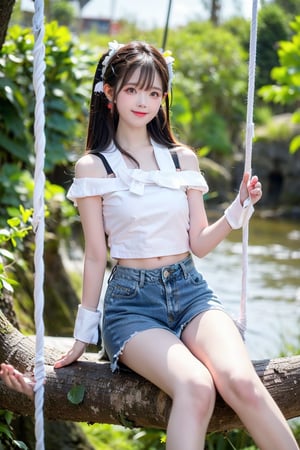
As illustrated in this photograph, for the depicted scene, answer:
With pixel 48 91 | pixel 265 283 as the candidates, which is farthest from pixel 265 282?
pixel 48 91

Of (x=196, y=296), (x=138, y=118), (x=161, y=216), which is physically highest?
(x=138, y=118)

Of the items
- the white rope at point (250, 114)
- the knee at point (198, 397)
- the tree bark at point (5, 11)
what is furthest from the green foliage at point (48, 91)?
the knee at point (198, 397)

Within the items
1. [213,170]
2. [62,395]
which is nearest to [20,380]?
[62,395]

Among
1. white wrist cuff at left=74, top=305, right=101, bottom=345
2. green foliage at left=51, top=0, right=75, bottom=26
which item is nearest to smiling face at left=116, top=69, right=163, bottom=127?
white wrist cuff at left=74, top=305, right=101, bottom=345

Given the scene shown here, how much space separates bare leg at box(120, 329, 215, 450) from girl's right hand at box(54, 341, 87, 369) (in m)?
0.13

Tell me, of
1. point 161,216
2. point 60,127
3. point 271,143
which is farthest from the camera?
point 271,143

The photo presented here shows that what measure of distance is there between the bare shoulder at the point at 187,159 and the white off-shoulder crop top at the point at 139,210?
0.10 meters

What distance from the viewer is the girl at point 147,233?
1937 mm

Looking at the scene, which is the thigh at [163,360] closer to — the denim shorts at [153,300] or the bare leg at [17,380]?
the denim shorts at [153,300]

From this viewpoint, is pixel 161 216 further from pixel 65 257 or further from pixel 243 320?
pixel 65 257

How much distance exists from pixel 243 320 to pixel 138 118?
605 mm

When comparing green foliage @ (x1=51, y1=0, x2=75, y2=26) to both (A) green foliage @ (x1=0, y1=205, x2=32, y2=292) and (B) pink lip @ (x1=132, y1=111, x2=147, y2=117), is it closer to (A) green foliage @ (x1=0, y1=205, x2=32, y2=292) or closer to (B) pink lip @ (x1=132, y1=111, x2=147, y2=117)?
(A) green foliage @ (x1=0, y1=205, x2=32, y2=292)

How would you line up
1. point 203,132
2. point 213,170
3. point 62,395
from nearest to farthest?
point 62,395 → point 213,170 → point 203,132

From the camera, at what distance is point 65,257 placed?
536 cm
